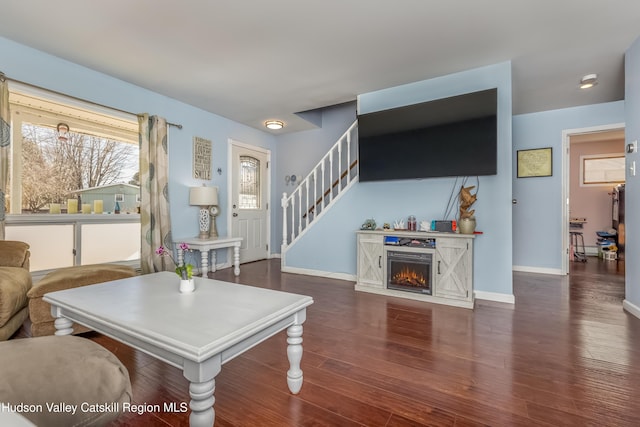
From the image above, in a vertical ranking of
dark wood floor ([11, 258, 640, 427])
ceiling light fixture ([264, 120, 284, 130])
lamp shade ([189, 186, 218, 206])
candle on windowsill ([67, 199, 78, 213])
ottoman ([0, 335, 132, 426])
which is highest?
ceiling light fixture ([264, 120, 284, 130])

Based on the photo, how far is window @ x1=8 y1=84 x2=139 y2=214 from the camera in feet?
10.1

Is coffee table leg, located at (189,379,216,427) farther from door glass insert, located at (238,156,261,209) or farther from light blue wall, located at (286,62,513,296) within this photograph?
door glass insert, located at (238,156,261,209)

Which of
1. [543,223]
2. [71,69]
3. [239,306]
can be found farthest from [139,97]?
[543,223]

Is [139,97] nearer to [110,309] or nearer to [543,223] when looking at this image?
[110,309]

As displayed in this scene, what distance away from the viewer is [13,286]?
2.11 metres

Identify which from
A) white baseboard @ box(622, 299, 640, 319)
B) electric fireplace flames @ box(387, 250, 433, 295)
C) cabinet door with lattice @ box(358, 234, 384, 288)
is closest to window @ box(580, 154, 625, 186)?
white baseboard @ box(622, 299, 640, 319)

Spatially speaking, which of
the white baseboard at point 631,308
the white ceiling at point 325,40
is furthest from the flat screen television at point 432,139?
the white baseboard at point 631,308

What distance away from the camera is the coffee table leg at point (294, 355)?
150 cm

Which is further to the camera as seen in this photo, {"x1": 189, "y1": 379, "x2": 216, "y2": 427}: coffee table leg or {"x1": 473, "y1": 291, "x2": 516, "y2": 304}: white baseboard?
{"x1": 473, "y1": 291, "x2": 516, "y2": 304}: white baseboard

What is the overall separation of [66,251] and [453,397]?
13.2ft

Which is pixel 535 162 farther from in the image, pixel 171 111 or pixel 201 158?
pixel 171 111

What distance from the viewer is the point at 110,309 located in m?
1.43

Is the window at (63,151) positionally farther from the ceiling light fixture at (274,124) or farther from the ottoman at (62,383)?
the ottoman at (62,383)

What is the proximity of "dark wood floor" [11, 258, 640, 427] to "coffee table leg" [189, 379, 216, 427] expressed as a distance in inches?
15.7
